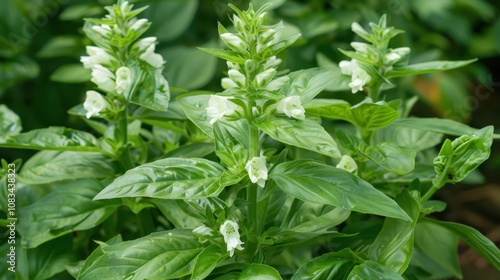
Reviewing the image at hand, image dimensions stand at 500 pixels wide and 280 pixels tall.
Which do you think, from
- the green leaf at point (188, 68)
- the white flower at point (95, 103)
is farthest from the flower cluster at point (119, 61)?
the green leaf at point (188, 68)

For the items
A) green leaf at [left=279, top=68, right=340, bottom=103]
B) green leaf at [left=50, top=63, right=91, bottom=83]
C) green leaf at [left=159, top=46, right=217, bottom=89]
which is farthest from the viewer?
green leaf at [left=159, top=46, right=217, bottom=89]

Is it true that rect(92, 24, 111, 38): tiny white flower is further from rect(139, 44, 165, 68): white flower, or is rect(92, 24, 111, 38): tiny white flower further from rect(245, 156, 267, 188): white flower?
rect(245, 156, 267, 188): white flower

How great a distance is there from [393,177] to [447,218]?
121cm

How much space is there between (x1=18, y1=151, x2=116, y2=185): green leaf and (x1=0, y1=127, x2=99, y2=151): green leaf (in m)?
0.06

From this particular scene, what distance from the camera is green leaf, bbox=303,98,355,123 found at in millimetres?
1092

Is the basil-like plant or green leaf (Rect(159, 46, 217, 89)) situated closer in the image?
the basil-like plant

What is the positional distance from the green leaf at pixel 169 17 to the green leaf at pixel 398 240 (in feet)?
3.64

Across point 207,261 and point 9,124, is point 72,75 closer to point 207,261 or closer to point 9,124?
point 9,124

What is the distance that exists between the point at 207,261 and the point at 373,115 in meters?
0.35

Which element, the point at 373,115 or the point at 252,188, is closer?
the point at 252,188

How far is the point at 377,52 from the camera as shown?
113cm

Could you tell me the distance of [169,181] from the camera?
895 millimetres

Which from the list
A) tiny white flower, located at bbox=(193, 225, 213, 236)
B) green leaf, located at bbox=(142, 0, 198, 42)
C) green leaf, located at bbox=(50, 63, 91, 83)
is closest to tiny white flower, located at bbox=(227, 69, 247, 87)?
tiny white flower, located at bbox=(193, 225, 213, 236)

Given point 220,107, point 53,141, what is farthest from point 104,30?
point 220,107
